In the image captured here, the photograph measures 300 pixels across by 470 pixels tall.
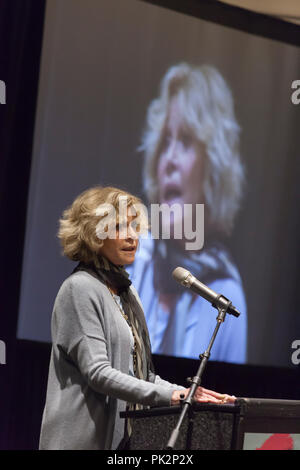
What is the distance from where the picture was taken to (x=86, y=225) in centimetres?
204

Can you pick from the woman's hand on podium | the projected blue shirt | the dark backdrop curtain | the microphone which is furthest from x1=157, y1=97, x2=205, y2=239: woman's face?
the woman's hand on podium

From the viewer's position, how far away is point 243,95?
4.47 metres

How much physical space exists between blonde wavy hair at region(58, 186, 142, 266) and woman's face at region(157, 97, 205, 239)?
2000 mm

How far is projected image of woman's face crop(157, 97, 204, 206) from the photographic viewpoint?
4113 mm

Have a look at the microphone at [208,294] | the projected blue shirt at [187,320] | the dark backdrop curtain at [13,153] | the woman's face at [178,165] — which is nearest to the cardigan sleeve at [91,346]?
the microphone at [208,294]

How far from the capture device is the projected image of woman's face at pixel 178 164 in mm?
4113

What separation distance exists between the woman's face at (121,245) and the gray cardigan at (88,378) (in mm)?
133

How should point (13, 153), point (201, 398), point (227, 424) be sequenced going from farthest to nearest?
point (13, 153) < point (201, 398) < point (227, 424)

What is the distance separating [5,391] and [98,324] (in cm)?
204

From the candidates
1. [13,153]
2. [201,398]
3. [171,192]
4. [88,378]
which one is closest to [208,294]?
[201,398]

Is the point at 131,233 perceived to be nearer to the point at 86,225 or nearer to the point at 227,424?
the point at 86,225

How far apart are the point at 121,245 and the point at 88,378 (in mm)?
445

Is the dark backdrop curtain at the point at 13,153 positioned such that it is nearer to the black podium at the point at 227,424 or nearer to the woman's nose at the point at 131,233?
the woman's nose at the point at 131,233

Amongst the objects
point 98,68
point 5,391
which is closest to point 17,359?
point 5,391
